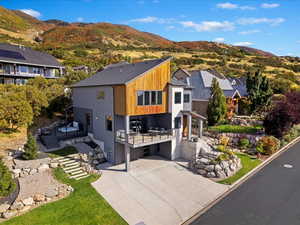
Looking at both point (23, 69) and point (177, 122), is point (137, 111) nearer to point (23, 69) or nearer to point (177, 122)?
point (177, 122)

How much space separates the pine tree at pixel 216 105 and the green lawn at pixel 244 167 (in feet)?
22.1

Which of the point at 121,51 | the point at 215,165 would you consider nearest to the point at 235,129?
the point at 215,165

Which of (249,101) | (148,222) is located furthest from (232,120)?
(148,222)

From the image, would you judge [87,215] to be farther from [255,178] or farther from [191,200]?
[255,178]

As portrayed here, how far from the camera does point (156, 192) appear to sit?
41.4 ft

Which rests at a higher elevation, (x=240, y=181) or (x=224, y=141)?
(x=224, y=141)

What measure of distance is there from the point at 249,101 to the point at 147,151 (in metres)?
22.1

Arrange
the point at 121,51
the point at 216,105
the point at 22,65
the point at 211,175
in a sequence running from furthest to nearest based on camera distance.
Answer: the point at 121,51 < the point at 22,65 < the point at 216,105 < the point at 211,175

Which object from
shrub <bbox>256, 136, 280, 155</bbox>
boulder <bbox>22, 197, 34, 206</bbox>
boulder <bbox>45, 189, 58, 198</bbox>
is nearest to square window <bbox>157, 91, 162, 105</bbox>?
boulder <bbox>45, 189, 58, 198</bbox>

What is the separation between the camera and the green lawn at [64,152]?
52.2 ft

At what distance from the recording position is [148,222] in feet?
32.2

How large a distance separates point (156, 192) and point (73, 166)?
286 inches

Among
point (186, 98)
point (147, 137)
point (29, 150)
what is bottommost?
point (29, 150)

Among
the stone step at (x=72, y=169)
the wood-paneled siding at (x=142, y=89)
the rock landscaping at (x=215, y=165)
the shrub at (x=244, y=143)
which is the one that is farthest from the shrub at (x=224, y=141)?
the stone step at (x=72, y=169)
